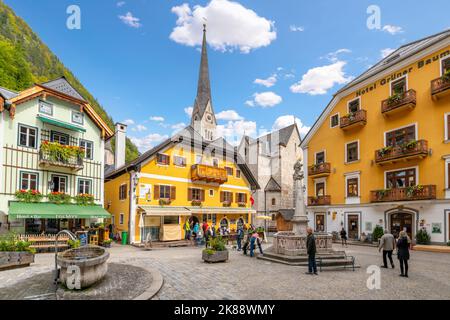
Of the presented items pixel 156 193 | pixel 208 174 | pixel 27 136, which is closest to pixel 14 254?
pixel 27 136

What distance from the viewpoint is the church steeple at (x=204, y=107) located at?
65250 mm

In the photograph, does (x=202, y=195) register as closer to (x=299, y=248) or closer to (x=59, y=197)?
(x=59, y=197)

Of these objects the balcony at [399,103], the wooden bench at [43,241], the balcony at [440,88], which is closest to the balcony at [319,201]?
the balcony at [399,103]

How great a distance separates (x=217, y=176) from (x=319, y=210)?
11.7 m

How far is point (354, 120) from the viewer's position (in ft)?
93.7

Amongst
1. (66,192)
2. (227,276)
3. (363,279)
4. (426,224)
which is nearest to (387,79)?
(426,224)

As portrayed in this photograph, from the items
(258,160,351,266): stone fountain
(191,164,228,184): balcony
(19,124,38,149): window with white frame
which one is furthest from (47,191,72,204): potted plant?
(258,160,351,266): stone fountain

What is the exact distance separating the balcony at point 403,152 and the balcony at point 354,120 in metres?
3.64

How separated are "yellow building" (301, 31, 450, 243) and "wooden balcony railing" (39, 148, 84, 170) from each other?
2353 cm

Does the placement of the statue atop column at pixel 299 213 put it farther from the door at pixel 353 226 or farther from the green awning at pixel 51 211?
the green awning at pixel 51 211

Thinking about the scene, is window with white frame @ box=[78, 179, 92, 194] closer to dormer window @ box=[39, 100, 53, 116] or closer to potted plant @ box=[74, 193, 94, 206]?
potted plant @ box=[74, 193, 94, 206]

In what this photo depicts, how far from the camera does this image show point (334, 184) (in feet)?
101

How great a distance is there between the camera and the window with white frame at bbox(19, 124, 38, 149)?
19.3 meters

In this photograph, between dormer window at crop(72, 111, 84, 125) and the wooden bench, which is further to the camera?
dormer window at crop(72, 111, 84, 125)
